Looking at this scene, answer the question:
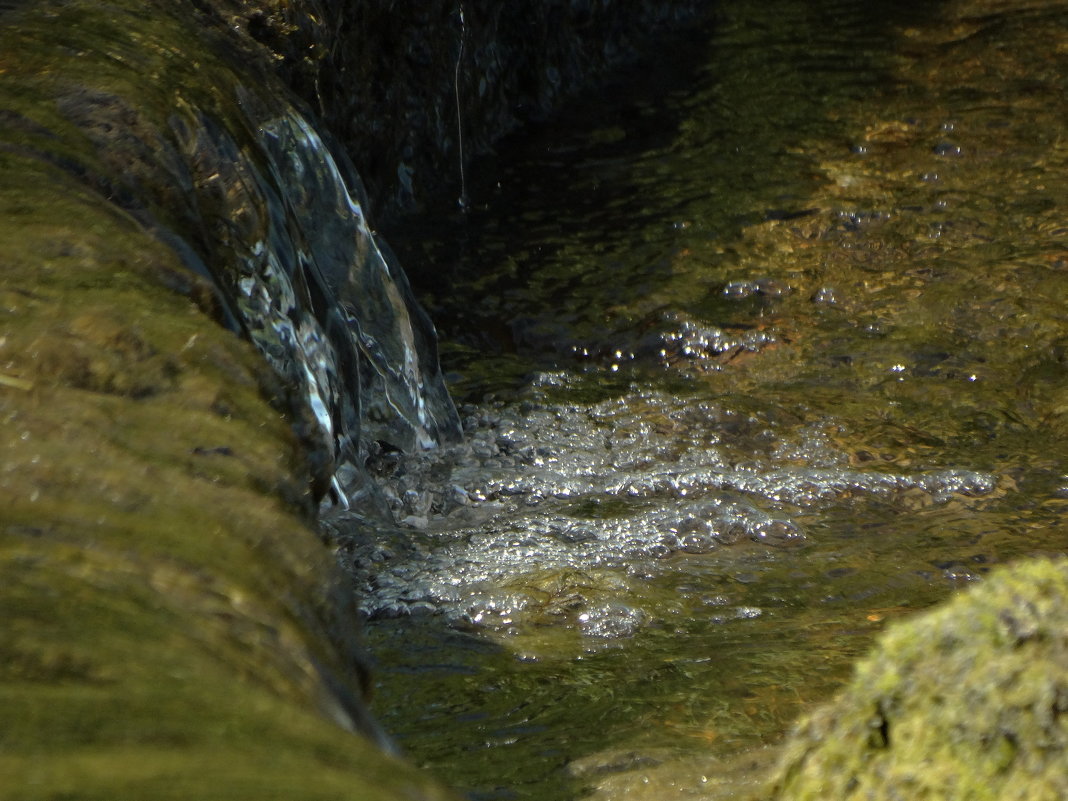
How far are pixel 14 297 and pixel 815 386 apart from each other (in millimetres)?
3915

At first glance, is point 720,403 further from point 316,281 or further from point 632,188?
point 632,188

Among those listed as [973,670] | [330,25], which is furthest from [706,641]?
[330,25]

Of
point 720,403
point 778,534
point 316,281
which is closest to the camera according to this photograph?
point 778,534

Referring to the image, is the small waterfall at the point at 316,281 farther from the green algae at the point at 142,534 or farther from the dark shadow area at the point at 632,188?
the green algae at the point at 142,534

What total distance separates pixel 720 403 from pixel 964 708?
12.5 feet

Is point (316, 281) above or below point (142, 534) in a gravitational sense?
below

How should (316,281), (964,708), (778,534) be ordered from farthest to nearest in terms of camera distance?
1. (316,281)
2. (778,534)
3. (964,708)

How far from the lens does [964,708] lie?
67.6 inches

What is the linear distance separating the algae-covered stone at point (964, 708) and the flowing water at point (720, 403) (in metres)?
0.83

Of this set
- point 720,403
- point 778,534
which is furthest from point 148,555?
point 720,403

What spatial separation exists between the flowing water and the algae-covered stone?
829 mm

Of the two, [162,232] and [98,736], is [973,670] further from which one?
[162,232]

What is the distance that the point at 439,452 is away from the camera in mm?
5355

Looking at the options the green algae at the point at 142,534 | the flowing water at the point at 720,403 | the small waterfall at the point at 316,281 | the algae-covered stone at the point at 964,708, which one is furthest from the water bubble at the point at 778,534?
the algae-covered stone at the point at 964,708
